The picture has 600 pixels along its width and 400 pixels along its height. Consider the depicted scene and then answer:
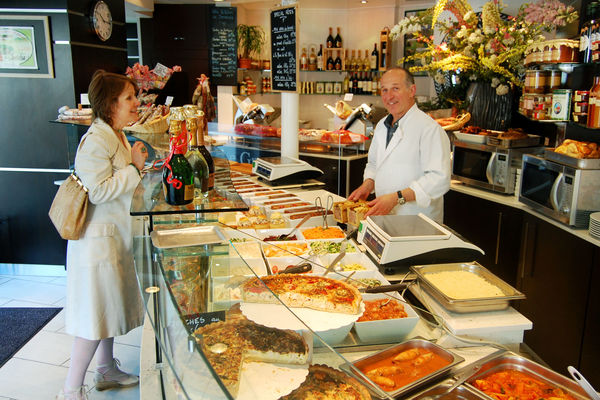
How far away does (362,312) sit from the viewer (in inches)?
67.8

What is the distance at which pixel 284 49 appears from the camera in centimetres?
498

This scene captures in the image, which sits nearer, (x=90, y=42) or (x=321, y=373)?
(x=321, y=373)

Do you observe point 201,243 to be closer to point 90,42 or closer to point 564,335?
point 564,335

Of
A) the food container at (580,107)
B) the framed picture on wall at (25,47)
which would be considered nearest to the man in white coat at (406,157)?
the food container at (580,107)

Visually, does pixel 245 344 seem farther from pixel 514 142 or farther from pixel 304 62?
pixel 304 62

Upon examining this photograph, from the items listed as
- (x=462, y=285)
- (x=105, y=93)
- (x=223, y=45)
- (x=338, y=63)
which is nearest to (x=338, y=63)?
(x=338, y=63)

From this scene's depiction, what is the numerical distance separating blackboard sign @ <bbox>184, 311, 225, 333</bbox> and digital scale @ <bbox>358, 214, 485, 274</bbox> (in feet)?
3.24

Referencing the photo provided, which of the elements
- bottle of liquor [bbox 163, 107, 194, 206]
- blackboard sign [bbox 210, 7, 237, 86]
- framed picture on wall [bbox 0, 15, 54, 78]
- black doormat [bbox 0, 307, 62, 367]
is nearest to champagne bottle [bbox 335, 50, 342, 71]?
blackboard sign [bbox 210, 7, 237, 86]

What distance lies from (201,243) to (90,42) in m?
5.11

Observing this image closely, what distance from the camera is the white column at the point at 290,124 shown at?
4.97 meters

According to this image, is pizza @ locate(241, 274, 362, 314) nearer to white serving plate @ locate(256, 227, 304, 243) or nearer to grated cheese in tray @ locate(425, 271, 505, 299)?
grated cheese in tray @ locate(425, 271, 505, 299)

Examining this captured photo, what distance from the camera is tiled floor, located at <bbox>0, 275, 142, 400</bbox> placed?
10.9 feet

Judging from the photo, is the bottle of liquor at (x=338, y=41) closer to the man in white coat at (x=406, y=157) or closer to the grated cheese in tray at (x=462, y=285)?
the man in white coat at (x=406, y=157)

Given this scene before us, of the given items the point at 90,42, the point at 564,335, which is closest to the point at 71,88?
the point at 90,42
